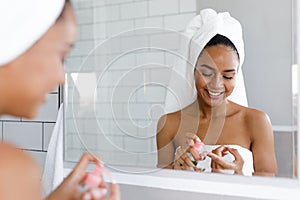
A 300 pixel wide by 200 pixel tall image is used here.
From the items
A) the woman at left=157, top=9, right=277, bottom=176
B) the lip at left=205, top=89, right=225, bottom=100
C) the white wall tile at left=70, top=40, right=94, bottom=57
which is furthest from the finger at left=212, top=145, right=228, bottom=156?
the white wall tile at left=70, top=40, right=94, bottom=57

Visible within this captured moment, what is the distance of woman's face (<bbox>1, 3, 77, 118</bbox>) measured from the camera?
51 cm

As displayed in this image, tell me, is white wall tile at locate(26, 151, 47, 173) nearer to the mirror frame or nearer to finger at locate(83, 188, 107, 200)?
the mirror frame

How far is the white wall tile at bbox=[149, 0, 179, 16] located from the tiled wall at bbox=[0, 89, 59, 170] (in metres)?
0.42

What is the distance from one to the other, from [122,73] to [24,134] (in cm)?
51

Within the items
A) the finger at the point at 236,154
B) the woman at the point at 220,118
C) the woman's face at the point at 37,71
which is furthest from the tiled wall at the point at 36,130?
the woman's face at the point at 37,71

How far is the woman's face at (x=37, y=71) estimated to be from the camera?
0.51 metres

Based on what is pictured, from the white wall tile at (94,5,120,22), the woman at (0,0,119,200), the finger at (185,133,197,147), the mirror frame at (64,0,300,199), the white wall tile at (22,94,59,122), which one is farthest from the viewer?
the white wall tile at (22,94,59,122)

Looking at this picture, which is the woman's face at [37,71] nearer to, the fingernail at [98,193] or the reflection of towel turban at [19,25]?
the reflection of towel turban at [19,25]

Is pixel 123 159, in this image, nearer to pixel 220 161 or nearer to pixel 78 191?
pixel 220 161

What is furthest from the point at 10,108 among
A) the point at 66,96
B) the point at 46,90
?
the point at 66,96

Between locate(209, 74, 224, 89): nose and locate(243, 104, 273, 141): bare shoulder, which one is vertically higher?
locate(209, 74, 224, 89): nose

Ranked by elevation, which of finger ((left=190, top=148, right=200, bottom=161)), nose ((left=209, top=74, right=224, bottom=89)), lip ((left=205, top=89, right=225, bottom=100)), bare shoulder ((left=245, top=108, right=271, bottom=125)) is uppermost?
nose ((left=209, top=74, right=224, bottom=89))

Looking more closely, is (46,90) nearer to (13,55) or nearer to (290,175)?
(13,55)

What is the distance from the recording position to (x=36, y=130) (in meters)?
1.29
